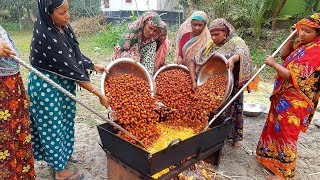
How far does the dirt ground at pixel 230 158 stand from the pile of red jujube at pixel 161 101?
770 millimetres

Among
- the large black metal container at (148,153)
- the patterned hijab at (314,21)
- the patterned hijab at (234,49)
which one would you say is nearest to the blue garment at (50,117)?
the large black metal container at (148,153)

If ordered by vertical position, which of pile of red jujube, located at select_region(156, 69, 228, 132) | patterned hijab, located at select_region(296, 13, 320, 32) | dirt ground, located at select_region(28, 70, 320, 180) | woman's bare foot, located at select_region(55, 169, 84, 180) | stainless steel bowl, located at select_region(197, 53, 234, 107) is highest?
patterned hijab, located at select_region(296, 13, 320, 32)

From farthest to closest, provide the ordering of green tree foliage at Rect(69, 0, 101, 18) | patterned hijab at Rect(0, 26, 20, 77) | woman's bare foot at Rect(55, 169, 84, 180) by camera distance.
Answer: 1. green tree foliage at Rect(69, 0, 101, 18)
2. woman's bare foot at Rect(55, 169, 84, 180)
3. patterned hijab at Rect(0, 26, 20, 77)

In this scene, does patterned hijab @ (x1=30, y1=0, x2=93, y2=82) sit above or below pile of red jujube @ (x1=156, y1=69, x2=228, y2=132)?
above

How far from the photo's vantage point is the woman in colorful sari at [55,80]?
8.29 ft

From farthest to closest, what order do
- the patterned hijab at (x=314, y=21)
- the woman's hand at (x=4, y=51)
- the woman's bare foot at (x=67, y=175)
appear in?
1. the woman's bare foot at (x=67, y=175)
2. the patterned hijab at (x=314, y=21)
3. the woman's hand at (x=4, y=51)

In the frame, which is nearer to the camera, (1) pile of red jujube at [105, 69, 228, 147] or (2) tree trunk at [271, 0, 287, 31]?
(1) pile of red jujube at [105, 69, 228, 147]

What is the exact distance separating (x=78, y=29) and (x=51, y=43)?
13.3 m

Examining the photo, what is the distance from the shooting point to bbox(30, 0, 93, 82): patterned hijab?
2500mm

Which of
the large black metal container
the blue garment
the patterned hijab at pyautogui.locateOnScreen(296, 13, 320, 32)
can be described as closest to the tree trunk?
the patterned hijab at pyautogui.locateOnScreen(296, 13, 320, 32)

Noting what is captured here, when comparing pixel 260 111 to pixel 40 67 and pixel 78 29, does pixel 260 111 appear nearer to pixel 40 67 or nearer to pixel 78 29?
pixel 40 67

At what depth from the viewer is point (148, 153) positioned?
7.25ft

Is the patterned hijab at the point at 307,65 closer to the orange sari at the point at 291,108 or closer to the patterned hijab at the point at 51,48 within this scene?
the orange sari at the point at 291,108

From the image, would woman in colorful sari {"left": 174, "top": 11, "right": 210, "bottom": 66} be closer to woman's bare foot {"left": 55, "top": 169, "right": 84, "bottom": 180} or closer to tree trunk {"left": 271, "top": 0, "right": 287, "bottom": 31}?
woman's bare foot {"left": 55, "top": 169, "right": 84, "bottom": 180}
